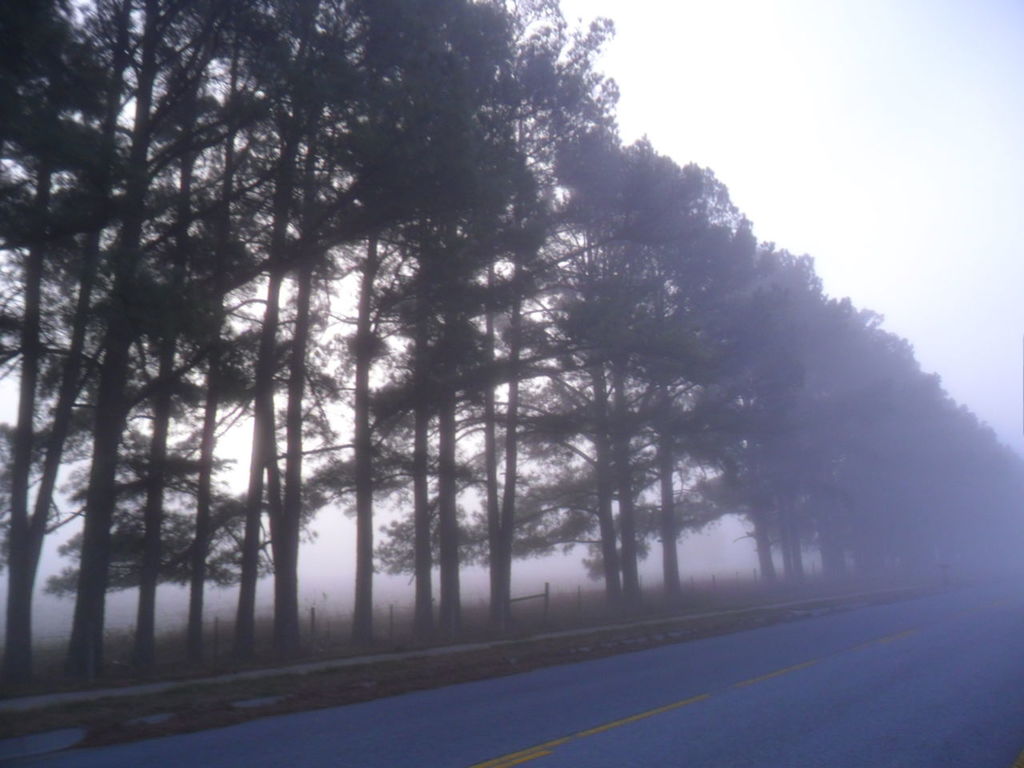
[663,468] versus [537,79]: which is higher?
[537,79]

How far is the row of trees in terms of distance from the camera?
52.2 feet

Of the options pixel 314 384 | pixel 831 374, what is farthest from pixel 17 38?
pixel 831 374

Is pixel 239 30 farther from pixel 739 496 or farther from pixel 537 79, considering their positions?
pixel 739 496

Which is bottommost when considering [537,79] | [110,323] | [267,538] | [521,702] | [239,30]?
[521,702]

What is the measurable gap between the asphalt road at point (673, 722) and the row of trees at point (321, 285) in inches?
285

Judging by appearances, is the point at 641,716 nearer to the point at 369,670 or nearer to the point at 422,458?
the point at 369,670

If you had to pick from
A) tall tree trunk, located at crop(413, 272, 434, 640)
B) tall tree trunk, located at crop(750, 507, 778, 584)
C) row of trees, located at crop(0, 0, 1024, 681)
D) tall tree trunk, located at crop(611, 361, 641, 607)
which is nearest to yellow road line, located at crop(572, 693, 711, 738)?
row of trees, located at crop(0, 0, 1024, 681)

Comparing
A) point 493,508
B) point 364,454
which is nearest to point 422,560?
point 493,508

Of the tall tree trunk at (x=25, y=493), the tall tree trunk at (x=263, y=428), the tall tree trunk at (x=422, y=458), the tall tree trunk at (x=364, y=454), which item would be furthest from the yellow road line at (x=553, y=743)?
the tall tree trunk at (x=364, y=454)

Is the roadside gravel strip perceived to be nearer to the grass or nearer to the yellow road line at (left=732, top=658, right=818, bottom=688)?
the grass

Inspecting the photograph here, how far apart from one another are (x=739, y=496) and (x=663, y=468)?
825 centimetres

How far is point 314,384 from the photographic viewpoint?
858 inches

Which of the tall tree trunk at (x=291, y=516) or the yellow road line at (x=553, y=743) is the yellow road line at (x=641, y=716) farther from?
the tall tree trunk at (x=291, y=516)

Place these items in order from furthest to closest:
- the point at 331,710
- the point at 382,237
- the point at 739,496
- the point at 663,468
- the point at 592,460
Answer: the point at 739,496 → the point at 663,468 → the point at 592,460 → the point at 382,237 → the point at 331,710
